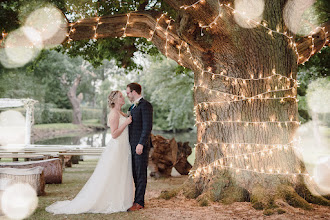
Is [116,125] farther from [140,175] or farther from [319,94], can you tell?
[319,94]

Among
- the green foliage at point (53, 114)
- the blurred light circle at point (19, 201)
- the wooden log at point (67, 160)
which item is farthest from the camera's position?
the green foliage at point (53, 114)

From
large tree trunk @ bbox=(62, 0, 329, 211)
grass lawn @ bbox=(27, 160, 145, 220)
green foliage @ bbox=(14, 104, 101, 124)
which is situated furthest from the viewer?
green foliage @ bbox=(14, 104, 101, 124)

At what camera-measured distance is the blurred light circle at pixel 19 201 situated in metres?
4.67

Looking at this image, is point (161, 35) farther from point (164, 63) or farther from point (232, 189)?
point (164, 63)

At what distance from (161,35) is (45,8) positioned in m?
3.48

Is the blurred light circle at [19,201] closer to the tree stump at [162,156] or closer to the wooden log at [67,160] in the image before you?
the tree stump at [162,156]

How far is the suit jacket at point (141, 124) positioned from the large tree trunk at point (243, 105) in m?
1.17

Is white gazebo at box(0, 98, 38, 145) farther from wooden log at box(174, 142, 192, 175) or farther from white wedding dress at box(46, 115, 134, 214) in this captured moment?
white wedding dress at box(46, 115, 134, 214)

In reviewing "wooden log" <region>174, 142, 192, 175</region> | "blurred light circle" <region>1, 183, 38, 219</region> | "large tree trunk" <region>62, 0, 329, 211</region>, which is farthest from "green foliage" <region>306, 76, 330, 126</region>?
"blurred light circle" <region>1, 183, 38, 219</region>

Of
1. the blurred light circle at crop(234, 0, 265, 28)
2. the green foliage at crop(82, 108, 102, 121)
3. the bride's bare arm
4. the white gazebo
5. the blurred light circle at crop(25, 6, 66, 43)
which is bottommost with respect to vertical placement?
the bride's bare arm

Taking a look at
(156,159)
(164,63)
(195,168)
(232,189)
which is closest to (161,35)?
(195,168)

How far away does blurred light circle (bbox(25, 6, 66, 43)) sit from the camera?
6383mm

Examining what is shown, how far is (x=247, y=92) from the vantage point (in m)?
5.33

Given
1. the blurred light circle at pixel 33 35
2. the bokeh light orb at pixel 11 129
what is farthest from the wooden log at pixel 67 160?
the bokeh light orb at pixel 11 129
